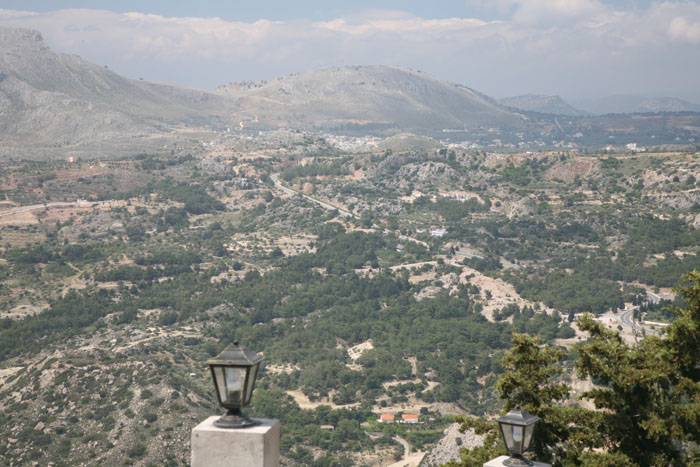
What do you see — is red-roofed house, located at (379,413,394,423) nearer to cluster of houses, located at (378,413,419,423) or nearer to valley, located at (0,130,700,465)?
cluster of houses, located at (378,413,419,423)

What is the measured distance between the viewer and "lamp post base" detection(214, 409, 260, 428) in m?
5.73

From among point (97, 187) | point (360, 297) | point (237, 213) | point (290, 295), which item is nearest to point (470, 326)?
point (360, 297)

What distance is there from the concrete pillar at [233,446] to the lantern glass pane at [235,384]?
0.87 feet

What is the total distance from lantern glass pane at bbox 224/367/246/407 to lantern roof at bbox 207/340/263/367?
6 centimetres

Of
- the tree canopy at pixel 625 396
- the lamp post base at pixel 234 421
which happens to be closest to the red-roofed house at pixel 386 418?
the tree canopy at pixel 625 396

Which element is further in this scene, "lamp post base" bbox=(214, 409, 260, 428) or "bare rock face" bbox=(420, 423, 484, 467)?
"bare rock face" bbox=(420, 423, 484, 467)

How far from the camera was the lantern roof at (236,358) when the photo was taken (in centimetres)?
581

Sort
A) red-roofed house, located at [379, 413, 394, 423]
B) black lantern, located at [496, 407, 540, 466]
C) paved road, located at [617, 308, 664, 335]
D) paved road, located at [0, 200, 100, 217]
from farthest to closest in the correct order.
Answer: paved road, located at [0, 200, 100, 217]
paved road, located at [617, 308, 664, 335]
red-roofed house, located at [379, 413, 394, 423]
black lantern, located at [496, 407, 540, 466]

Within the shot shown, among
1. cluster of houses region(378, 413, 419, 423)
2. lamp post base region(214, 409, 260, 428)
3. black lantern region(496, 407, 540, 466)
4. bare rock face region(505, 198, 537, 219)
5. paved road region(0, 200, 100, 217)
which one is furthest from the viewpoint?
bare rock face region(505, 198, 537, 219)

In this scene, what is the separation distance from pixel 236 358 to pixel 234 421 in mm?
527

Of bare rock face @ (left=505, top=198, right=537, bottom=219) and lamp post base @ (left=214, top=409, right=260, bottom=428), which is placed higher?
lamp post base @ (left=214, top=409, right=260, bottom=428)

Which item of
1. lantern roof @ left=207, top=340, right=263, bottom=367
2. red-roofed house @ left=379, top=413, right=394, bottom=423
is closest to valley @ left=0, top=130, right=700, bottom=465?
red-roofed house @ left=379, top=413, right=394, bottom=423

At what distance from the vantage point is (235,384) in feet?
19.2

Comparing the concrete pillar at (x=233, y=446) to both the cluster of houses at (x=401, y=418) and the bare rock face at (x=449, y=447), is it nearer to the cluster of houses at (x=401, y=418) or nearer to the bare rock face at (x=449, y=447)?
the bare rock face at (x=449, y=447)
